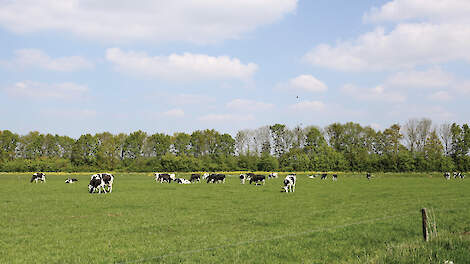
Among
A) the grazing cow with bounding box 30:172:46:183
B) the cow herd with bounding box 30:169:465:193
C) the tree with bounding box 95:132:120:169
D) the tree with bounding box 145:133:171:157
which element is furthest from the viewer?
the tree with bounding box 145:133:171:157

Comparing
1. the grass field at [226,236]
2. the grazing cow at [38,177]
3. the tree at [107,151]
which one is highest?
the tree at [107,151]

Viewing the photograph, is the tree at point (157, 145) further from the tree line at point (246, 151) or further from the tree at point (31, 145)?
the tree at point (31, 145)

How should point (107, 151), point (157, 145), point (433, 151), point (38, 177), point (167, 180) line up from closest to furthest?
point (38, 177)
point (167, 180)
point (433, 151)
point (107, 151)
point (157, 145)

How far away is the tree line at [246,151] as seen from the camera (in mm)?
97875

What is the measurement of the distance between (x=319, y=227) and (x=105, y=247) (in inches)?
328

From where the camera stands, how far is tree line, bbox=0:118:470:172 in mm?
97875

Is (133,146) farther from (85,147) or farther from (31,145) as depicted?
(31,145)

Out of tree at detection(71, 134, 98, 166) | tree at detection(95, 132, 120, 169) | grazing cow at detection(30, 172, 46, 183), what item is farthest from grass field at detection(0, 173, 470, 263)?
tree at detection(71, 134, 98, 166)

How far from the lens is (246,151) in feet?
383

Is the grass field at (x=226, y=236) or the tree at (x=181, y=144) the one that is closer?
the grass field at (x=226, y=236)

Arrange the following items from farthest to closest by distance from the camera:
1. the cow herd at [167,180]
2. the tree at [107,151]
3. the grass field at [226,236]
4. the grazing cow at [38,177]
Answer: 1. the tree at [107,151]
2. the grazing cow at [38,177]
3. the cow herd at [167,180]
4. the grass field at [226,236]

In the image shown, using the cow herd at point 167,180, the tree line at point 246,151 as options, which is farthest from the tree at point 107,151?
the cow herd at point 167,180

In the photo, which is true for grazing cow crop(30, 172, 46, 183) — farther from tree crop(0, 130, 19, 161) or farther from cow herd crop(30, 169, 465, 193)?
tree crop(0, 130, 19, 161)

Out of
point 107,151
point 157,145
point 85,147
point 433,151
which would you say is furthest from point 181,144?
point 433,151
